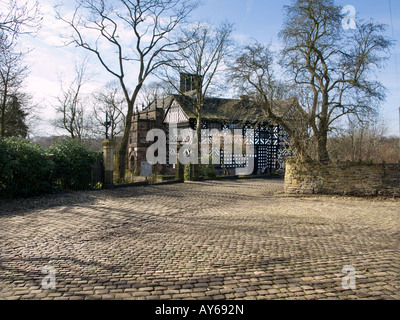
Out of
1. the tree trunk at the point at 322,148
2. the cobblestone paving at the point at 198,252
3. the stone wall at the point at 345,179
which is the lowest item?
the cobblestone paving at the point at 198,252

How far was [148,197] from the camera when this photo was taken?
11.3 metres

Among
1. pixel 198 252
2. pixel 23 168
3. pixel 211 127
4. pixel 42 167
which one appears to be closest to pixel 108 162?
pixel 42 167

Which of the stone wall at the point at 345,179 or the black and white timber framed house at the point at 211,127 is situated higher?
the black and white timber framed house at the point at 211,127

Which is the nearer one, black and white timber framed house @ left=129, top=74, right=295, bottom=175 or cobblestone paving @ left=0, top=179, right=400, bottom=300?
cobblestone paving @ left=0, top=179, right=400, bottom=300

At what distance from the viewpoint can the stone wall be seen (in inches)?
455

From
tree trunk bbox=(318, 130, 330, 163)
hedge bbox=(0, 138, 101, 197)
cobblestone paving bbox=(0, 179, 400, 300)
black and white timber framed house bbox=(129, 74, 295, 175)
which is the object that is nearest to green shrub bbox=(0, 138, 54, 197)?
hedge bbox=(0, 138, 101, 197)

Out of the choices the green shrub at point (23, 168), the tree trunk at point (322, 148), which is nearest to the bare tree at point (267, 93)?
the tree trunk at point (322, 148)

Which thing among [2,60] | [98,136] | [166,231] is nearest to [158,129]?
[98,136]

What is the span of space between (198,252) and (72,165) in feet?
30.5

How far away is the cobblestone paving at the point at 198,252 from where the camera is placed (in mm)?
3400

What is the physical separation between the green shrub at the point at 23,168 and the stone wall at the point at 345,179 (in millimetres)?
9046

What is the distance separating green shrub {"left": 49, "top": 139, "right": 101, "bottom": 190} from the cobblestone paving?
388 centimetres

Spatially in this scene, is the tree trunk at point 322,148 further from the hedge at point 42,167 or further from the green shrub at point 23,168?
the green shrub at point 23,168

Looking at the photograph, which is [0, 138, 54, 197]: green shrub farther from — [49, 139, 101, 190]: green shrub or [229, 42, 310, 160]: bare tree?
[229, 42, 310, 160]: bare tree
